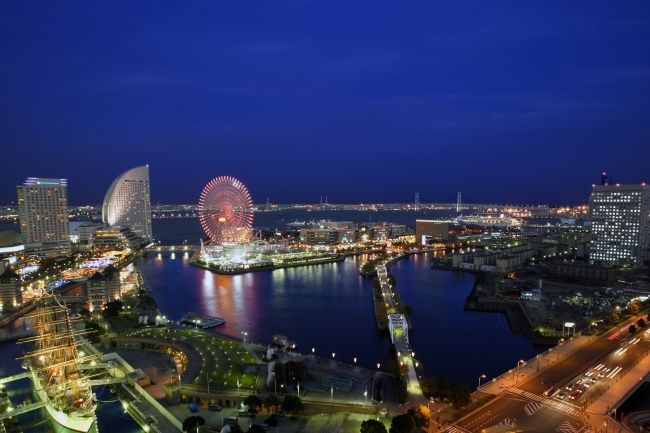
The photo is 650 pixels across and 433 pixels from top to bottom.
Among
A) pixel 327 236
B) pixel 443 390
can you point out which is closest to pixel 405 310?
pixel 443 390

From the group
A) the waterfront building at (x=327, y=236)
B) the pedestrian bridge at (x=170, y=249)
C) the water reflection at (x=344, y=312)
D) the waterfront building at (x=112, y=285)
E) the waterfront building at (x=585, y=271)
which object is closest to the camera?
the water reflection at (x=344, y=312)

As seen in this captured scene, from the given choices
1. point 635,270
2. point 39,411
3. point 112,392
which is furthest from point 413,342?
point 635,270

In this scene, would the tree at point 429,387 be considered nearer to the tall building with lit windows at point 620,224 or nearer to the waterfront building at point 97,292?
the waterfront building at point 97,292

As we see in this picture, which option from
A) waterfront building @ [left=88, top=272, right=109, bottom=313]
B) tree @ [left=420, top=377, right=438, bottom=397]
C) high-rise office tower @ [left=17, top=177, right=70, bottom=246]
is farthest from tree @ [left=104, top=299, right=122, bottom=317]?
high-rise office tower @ [left=17, top=177, right=70, bottom=246]

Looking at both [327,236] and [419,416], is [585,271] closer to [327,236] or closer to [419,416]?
[419,416]

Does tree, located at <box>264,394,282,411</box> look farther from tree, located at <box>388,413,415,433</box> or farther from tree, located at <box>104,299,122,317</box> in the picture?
tree, located at <box>104,299,122,317</box>

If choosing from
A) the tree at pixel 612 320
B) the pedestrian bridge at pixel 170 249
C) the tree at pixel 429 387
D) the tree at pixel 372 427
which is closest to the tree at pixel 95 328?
the tree at pixel 372 427
